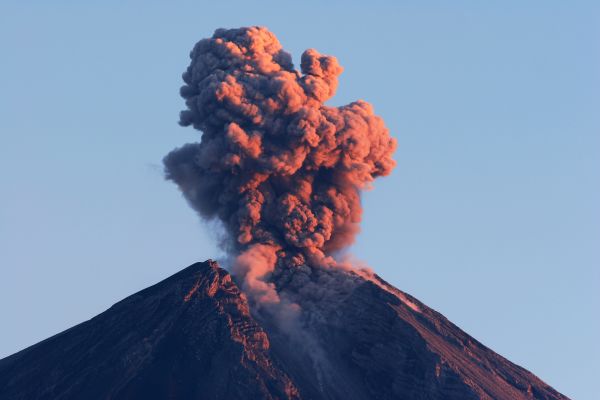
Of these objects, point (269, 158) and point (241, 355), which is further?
point (269, 158)

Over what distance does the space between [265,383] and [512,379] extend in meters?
16.1

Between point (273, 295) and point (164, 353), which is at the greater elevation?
point (273, 295)

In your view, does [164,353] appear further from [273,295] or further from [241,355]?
[273,295]

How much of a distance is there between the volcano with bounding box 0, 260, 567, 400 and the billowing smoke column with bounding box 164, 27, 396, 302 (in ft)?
9.26

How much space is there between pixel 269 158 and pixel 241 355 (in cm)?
1304

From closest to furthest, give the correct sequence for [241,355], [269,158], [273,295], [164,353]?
[241,355]
[164,353]
[273,295]
[269,158]

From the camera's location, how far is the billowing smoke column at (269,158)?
429ft

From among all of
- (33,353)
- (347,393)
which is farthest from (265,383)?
(33,353)

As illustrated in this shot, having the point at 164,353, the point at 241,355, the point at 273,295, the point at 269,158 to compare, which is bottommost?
the point at 241,355

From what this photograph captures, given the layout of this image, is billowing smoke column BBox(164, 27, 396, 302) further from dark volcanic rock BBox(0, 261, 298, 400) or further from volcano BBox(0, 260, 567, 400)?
dark volcanic rock BBox(0, 261, 298, 400)

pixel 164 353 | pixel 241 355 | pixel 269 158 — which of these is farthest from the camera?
pixel 269 158

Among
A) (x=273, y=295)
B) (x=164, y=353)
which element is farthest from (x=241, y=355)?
(x=273, y=295)

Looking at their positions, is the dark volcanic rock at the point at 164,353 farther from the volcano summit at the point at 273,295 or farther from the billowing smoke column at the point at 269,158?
the billowing smoke column at the point at 269,158

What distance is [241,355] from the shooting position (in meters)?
122
